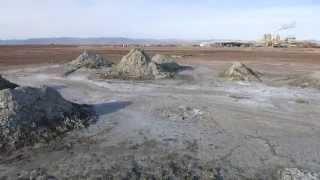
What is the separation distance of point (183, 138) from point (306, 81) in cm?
1166

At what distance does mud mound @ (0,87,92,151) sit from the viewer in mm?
9633

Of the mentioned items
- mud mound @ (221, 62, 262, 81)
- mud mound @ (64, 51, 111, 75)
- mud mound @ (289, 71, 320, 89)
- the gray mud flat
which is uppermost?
mud mound @ (64, 51, 111, 75)

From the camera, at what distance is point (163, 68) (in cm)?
2341

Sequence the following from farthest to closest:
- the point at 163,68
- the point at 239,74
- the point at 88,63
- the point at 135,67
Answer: the point at 88,63 < the point at 163,68 < the point at 135,67 < the point at 239,74

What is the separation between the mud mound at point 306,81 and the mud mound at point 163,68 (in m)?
5.69

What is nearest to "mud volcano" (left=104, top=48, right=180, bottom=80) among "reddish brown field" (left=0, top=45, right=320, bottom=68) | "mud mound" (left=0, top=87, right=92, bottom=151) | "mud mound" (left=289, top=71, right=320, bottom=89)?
"mud mound" (left=289, top=71, right=320, bottom=89)

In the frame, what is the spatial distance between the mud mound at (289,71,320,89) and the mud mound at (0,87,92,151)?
10980mm

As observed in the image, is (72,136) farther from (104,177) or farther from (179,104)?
(179,104)

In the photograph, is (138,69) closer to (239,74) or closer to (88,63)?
(88,63)

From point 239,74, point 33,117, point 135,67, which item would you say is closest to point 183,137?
point 33,117

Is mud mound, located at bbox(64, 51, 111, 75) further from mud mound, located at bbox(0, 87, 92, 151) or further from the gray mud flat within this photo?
mud mound, located at bbox(0, 87, 92, 151)

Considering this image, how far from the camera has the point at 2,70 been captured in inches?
966

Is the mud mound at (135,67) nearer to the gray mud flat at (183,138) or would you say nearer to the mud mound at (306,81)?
the gray mud flat at (183,138)

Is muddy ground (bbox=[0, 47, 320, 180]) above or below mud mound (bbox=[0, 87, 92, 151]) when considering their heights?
below
